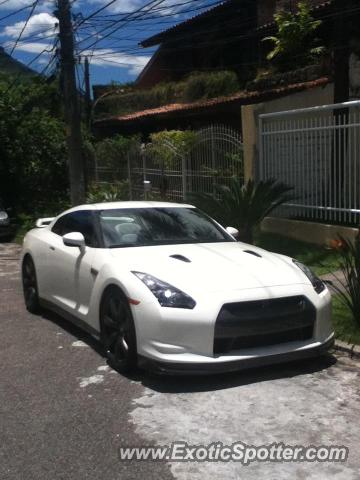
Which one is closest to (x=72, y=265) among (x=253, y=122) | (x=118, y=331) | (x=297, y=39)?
(x=118, y=331)

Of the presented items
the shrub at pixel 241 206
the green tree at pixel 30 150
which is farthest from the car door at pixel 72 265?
the green tree at pixel 30 150

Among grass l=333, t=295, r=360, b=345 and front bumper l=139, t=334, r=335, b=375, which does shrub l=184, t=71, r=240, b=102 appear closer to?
grass l=333, t=295, r=360, b=345

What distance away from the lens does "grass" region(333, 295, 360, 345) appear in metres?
5.91

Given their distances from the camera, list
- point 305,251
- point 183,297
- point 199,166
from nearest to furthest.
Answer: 1. point 183,297
2. point 305,251
3. point 199,166

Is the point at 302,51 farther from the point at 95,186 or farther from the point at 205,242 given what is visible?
the point at 205,242

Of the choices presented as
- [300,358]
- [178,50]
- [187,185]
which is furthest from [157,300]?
[178,50]

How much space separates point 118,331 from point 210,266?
94cm

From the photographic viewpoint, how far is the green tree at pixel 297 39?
15117mm

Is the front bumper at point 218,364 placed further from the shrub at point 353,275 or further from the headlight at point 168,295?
the shrub at point 353,275

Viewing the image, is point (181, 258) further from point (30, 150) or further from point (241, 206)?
point (30, 150)

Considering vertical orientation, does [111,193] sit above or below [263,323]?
above

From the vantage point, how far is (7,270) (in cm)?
1159

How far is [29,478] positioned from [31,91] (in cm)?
2025

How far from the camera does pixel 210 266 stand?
17.3ft
